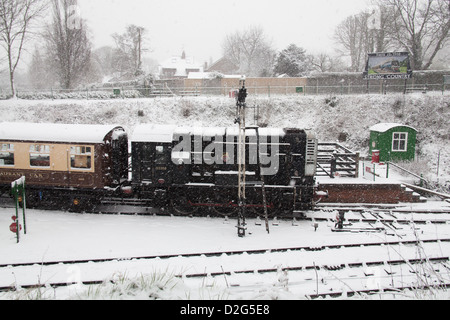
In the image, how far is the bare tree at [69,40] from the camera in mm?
32781

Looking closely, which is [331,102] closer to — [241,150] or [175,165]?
[241,150]

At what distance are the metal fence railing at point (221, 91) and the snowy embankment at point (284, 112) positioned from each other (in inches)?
47.1

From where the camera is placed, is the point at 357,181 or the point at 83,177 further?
the point at 357,181

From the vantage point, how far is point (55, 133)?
13.7 metres

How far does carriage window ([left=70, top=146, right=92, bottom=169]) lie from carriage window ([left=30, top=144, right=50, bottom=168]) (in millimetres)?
1032

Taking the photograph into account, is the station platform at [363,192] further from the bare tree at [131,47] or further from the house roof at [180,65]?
the house roof at [180,65]

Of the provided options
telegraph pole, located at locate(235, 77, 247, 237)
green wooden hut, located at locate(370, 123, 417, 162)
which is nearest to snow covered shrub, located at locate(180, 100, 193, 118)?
green wooden hut, located at locate(370, 123, 417, 162)

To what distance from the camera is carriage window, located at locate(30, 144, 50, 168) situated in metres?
13.7

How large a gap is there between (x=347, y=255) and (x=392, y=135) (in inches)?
585

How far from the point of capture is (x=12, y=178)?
1392cm

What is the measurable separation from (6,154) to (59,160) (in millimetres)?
2399
